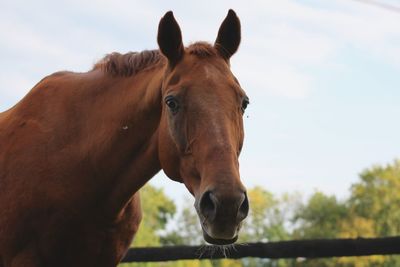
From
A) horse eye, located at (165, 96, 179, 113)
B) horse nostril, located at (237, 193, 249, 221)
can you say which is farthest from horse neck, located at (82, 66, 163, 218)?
horse nostril, located at (237, 193, 249, 221)

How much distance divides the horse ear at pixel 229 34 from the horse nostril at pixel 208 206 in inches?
42.0

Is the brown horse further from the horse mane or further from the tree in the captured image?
the tree

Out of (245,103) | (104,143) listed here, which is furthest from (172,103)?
(104,143)

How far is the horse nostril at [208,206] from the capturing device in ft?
10.3

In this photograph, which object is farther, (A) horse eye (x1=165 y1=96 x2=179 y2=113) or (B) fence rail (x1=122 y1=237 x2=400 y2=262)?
(B) fence rail (x1=122 y1=237 x2=400 y2=262)

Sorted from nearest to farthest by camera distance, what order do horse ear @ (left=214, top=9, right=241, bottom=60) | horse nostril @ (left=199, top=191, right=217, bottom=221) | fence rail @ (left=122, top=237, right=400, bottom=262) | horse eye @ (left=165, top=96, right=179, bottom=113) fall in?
horse nostril @ (left=199, top=191, right=217, bottom=221) < horse eye @ (left=165, top=96, right=179, bottom=113) < horse ear @ (left=214, top=9, right=241, bottom=60) < fence rail @ (left=122, top=237, right=400, bottom=262)

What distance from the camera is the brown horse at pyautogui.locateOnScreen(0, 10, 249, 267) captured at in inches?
142

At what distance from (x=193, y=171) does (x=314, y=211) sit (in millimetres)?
58352

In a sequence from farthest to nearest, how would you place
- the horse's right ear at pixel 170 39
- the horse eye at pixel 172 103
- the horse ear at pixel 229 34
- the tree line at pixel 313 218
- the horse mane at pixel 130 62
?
the tree line at pixel 313 218 → the horse mane at pixel 130 62 → the horse ear at pixel 229 34 → the horse's right ear at pixel 170 39 → the horse eye at pixel 172 103

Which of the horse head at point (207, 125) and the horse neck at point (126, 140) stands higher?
the horse head at point (207, 125)

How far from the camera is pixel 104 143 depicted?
162 inches

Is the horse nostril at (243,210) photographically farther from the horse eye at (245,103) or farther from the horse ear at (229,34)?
the horse ear at (229,34)

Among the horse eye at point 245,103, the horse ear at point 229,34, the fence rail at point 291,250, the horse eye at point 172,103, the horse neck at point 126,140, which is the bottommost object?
the fence rail at point 291,250

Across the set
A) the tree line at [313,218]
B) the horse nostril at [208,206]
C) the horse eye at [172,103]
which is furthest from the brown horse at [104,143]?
the tree line at [313,218]
